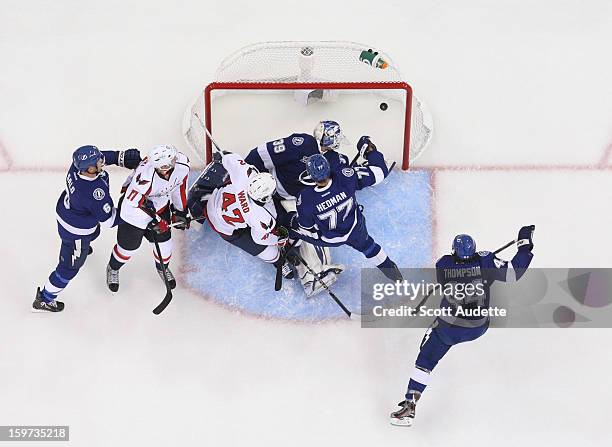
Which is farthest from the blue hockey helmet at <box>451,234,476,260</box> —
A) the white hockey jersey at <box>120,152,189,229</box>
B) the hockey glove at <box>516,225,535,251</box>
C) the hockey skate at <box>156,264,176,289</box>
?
the hockey skate at <box>156,264,176,289</box>

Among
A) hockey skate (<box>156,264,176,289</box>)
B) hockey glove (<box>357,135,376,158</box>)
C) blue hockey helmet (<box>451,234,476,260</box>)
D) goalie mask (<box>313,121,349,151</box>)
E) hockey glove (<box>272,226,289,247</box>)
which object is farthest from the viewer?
hockey glove (<box>357,135,376,158</box>)

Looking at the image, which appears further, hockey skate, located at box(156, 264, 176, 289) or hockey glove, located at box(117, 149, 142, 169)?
hockey skate, located at box(156, 264, 176, 289)

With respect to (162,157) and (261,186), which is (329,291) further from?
(162,157)

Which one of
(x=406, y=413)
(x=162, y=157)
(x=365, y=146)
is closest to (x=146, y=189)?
(x=162, y=157)

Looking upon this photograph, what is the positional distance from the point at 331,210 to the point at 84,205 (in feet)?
3.78

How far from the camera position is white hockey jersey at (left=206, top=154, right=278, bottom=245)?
5.35 meters

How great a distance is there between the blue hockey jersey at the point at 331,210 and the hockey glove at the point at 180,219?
56cm

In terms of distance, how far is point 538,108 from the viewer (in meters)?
6.58

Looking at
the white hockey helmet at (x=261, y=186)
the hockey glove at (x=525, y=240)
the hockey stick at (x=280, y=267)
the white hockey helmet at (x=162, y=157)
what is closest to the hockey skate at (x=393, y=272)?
the hockey stick at (x=280, y=267)

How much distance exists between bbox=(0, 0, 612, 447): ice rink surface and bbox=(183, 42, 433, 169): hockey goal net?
0.07 meters

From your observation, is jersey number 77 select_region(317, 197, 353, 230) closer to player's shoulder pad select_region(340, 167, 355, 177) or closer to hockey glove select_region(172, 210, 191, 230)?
player's shoulder pad select_region(340, 167, 355, 177)

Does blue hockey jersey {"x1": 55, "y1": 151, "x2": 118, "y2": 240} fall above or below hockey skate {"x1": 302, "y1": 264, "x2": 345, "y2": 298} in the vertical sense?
above

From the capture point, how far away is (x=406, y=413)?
5227 mm

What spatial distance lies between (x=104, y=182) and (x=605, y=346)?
2584mm
